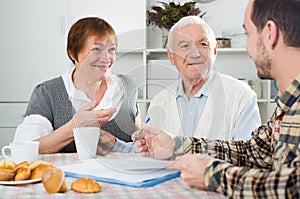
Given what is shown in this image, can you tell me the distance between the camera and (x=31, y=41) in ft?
11.6

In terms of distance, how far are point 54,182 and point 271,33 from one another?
25.9 inches

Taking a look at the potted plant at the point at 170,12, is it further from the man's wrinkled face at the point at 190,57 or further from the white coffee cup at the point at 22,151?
the white coffee cup at the point at 22,151

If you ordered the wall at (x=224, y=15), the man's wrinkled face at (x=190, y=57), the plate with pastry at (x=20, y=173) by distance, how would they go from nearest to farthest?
the plate with pastry at (x=20, y=173) < the man's wrinkled face at (x=190, y=57) < the wall at (x=224, y=15)

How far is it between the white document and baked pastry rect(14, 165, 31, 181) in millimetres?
151

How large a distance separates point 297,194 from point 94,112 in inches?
32.0

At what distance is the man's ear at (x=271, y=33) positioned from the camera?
4.04 ft

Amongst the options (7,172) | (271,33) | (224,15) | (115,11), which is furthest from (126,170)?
(224,15)

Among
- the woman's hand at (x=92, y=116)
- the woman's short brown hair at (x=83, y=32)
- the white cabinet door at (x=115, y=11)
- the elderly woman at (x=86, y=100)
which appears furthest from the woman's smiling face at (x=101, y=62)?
the white cabinet door at (x=115, y=11)

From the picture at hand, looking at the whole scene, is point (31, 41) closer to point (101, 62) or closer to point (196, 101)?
point (101, 62)

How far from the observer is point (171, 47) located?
5.41ft

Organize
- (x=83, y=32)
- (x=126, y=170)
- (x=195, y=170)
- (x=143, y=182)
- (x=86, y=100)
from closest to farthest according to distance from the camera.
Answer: (x=195, y=170) < (x=143, y=182) < (x=126, y=170) < (x=86, y=100) < (x=83, y=32)

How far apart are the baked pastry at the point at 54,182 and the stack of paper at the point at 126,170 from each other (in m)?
0.15

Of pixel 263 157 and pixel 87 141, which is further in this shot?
pixel 87 141

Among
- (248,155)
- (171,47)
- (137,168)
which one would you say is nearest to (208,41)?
(171,47)
